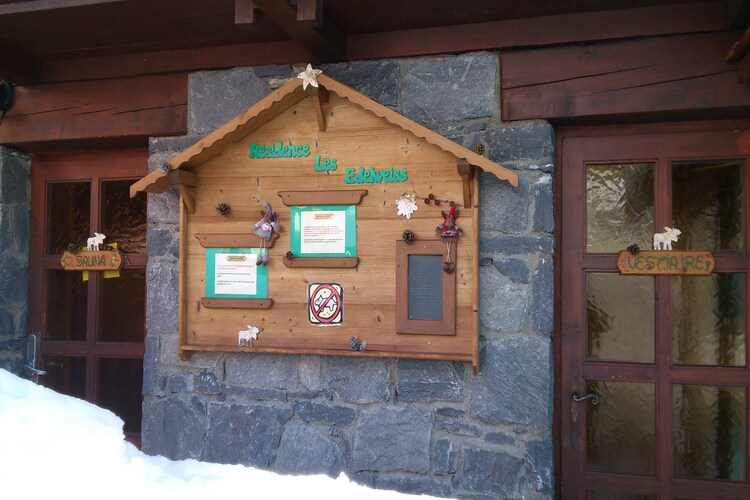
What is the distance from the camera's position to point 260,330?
296cm

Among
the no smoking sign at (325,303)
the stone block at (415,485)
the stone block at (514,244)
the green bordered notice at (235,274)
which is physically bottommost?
the stone block at (415,485)

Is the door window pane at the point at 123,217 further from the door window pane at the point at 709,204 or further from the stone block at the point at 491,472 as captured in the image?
the door window pane at the point at 709,204

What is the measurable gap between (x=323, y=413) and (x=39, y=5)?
238 centimetres

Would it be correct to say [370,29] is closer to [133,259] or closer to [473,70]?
[473,70]

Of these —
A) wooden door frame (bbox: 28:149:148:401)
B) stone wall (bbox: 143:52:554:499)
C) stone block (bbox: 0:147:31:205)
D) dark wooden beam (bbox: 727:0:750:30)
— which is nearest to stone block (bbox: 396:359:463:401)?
stone wall (bbox: 143:52:554:499)

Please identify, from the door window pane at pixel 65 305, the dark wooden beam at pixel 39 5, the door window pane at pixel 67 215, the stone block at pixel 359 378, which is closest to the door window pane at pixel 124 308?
the door window pane at pixel 65 305

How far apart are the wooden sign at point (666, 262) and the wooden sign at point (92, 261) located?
9.32 feet

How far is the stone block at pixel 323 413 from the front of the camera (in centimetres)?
290

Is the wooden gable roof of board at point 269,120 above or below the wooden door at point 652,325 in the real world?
above

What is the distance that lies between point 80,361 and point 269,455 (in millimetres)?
1473

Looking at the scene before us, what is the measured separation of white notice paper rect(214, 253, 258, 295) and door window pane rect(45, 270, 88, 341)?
1186 mm

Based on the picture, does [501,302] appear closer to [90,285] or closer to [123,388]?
[123,388]

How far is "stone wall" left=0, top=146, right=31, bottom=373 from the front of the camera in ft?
11.6

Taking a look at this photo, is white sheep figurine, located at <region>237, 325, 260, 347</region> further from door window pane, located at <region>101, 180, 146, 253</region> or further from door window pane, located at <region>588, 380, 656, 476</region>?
door window pane, located at <region>588, 380, 656, 476</region>
